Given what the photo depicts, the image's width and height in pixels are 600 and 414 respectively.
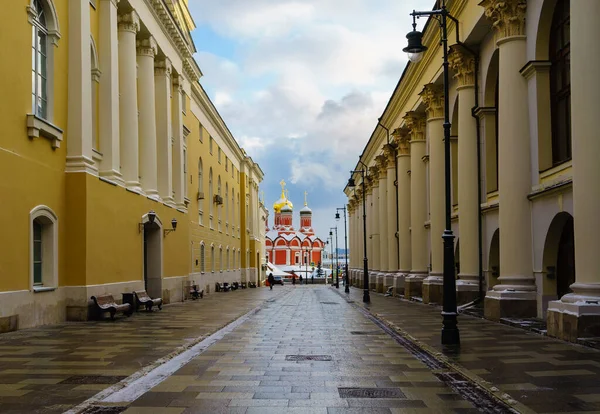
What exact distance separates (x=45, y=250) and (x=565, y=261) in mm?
13102

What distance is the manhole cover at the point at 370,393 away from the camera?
812cm

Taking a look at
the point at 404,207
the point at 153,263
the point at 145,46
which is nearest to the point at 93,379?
the point at 153,263

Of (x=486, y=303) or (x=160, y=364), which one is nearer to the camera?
(x=160, y=364)

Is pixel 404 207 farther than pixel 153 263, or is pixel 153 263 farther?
pixel 404 207

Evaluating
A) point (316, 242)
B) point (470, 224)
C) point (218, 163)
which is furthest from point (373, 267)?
point (316, 242)

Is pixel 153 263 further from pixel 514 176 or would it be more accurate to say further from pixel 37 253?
pixel 514 176

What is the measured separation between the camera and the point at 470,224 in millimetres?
22656

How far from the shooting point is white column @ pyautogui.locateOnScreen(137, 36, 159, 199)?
27.6m

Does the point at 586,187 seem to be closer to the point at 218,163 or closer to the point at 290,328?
the point at 290,328

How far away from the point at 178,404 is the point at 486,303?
1243 centimetres

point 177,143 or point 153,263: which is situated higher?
point 177,143

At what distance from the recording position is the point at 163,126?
30.9m

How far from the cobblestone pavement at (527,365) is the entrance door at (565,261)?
5.77 feet

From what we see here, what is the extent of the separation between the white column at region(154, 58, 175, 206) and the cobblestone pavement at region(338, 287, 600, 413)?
17.2 meters
